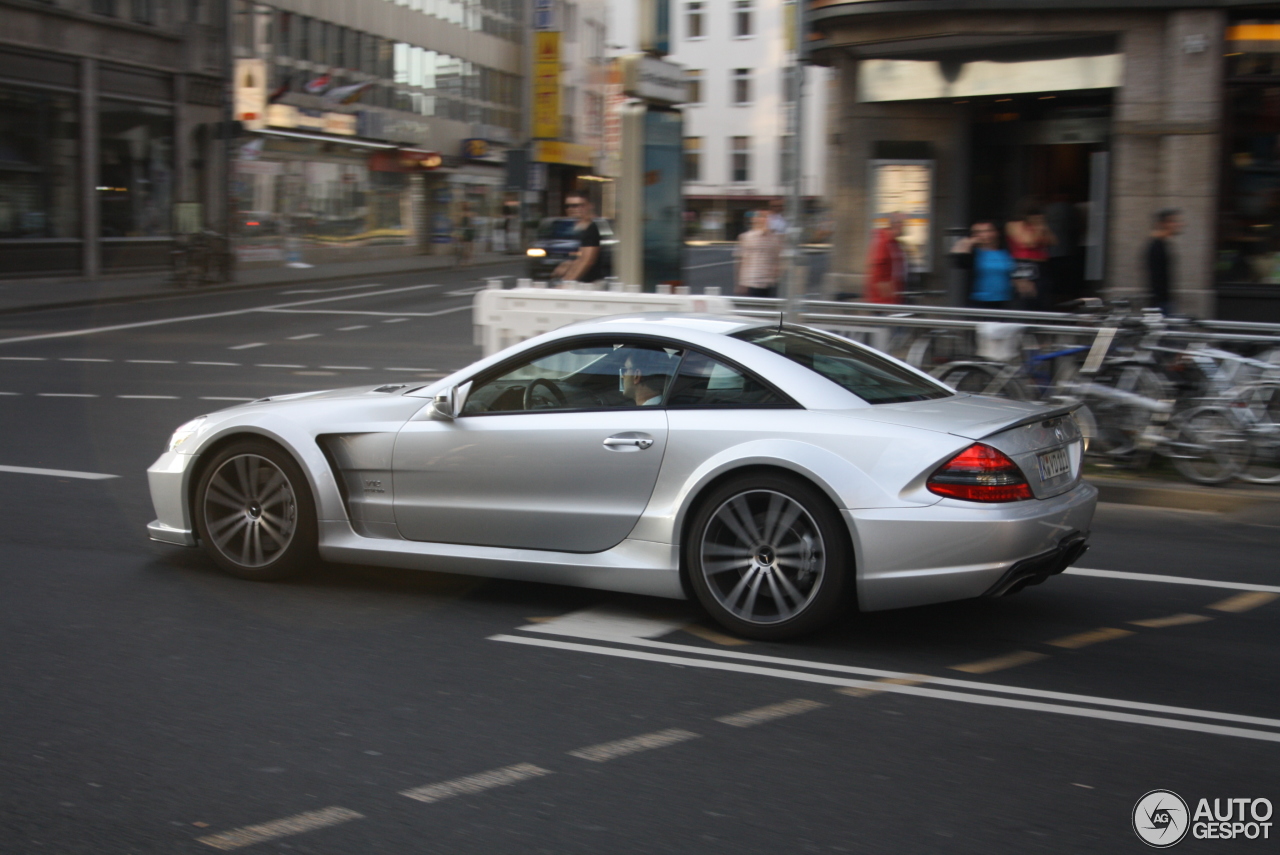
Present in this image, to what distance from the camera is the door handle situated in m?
5.50

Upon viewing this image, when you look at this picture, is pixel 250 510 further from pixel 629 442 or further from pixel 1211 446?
pixel 1211 446

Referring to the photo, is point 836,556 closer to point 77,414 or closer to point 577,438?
point 577,438

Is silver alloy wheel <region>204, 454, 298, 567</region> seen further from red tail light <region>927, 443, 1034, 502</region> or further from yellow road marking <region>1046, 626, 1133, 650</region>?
yellow road marking <region>1046, 626, 1133, 650</region>

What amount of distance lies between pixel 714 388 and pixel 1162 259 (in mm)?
8243

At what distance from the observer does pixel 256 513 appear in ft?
20.4

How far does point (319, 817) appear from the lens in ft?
11.9

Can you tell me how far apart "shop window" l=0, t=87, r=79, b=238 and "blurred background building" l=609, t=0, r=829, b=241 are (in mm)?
43220

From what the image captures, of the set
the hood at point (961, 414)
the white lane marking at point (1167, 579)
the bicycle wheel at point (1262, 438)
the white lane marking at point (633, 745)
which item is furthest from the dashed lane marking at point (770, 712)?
the bicycle wheel at point (1262, 438)

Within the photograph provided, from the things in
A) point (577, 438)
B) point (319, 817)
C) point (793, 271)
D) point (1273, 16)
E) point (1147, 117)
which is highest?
point (1273, 16)

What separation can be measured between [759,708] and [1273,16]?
44.3 ft

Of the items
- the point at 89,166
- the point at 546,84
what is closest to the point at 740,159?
the point at 546,84

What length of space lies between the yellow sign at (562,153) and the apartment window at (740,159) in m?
8.89

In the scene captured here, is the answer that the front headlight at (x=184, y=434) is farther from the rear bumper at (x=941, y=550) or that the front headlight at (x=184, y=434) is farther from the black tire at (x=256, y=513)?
the rear bumper at (x=941, y=550)

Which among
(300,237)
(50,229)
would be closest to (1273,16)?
(50,229)
